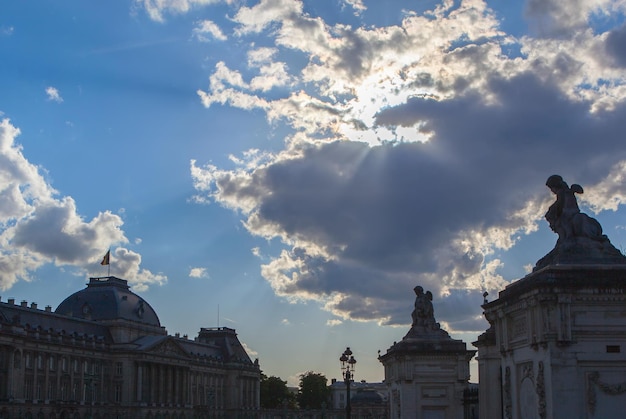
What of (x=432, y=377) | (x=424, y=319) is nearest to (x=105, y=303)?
(x=424, y=319)

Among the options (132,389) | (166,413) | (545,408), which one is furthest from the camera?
(166,413)

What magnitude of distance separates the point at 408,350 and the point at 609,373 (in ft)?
56.7

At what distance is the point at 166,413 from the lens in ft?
515

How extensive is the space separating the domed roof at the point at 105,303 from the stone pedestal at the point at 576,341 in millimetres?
137755

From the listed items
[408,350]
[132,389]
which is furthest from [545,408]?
[132,389]

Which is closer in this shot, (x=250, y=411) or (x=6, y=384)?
(x=6, y=384)

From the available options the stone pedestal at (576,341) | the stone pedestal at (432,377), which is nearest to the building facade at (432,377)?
the stone pedestal at (432,377)

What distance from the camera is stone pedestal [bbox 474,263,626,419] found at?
18.8 m

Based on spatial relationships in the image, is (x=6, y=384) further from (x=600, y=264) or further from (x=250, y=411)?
(x=600, y=264)

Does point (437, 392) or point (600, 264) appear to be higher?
point (600, 264)

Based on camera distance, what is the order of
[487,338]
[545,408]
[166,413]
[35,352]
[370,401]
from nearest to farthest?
[545,408], [487,338], [35,352], [166,413], [370,401]

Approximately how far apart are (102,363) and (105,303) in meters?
13.4

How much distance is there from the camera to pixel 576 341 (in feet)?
62.3

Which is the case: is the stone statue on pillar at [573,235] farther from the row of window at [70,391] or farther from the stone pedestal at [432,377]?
the row of window at [70,391]
